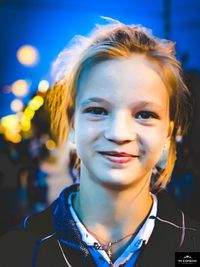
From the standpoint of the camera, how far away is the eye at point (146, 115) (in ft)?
5.83

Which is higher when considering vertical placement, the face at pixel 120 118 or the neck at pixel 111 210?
the face at pixel 120 118

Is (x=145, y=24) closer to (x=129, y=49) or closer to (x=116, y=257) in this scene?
(x=129, y=49)

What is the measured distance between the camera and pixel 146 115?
5.88 feet

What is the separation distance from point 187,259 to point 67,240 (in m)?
0.62

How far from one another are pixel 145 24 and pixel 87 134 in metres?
0.61

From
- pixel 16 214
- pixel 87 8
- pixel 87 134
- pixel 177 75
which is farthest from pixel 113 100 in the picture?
pixel 16 214

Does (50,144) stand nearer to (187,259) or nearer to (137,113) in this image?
(137,113)

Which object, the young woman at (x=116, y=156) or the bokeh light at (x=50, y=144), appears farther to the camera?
the bokeh light at (x=50, y=144)

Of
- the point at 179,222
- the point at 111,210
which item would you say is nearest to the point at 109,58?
the point at 111,210

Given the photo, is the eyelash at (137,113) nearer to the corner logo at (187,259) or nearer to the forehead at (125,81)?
the forehead at (125,81)

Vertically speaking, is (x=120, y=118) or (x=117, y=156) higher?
(x=120, y=118)

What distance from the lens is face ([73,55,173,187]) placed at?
1.75 m

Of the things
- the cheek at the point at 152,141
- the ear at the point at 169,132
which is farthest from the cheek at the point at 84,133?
the ear at the point at 169,132

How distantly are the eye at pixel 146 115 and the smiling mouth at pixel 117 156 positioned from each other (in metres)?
0.18
